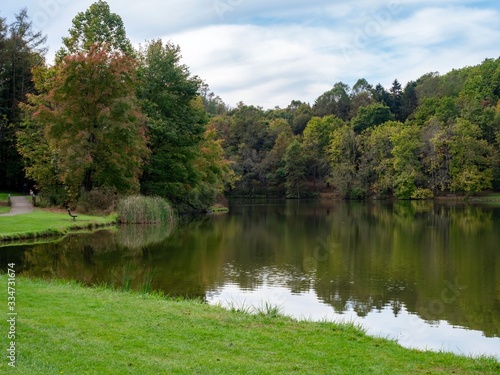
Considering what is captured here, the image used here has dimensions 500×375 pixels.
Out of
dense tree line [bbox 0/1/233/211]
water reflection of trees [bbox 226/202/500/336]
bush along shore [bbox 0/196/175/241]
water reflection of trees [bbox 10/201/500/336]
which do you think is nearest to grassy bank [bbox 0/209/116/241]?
bush along shore [bbox 0/196/175/241]

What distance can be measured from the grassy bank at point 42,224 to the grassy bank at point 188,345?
44.7ft

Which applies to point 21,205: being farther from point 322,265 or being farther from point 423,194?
point 423,194

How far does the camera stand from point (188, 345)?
22.4ft

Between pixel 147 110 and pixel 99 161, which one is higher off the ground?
pixel 147 110

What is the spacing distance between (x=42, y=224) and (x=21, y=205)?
423 inches

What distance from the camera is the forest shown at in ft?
106

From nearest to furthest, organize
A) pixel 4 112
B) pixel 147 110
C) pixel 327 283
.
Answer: pixel 327 283, pixel 147 110, pixel 4 112

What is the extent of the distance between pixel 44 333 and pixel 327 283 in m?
9.58

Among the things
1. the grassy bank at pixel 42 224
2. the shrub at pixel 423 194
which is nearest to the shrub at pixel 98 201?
the grassy bank at pixel 42 224

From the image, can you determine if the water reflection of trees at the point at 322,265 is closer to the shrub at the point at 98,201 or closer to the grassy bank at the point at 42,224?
the grassy bank at the point at 42,224

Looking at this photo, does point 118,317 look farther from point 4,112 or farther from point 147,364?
point 4,112

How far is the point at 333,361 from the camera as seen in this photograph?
6.55m

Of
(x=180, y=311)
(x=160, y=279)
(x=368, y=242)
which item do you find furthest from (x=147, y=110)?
(x=180, y=311)

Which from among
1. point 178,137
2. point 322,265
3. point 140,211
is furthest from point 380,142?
point 322,265
